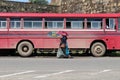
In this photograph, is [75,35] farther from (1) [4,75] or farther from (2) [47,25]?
(1) [4,75]

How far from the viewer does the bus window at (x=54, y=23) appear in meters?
26.4

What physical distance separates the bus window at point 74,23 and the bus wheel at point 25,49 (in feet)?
7.56

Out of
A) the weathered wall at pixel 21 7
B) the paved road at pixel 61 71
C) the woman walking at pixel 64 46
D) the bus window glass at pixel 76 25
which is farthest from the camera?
the weathered wall at pixel 21 7

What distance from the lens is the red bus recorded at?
26.1m

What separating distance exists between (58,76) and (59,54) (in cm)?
882

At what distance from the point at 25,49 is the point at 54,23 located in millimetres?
2129

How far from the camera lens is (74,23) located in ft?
86.7

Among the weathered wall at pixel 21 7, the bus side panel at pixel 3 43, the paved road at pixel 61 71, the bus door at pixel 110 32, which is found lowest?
the paved road at pixel 61 71

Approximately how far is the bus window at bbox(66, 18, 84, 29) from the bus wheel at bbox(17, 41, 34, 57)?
2.30 metres

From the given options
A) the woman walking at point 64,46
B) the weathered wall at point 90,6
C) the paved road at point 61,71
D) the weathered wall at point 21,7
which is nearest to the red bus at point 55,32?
the woman walking at point 64,46

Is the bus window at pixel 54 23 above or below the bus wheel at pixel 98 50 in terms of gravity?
above

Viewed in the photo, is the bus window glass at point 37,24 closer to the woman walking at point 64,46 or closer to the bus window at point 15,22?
the bus window at point 15,22

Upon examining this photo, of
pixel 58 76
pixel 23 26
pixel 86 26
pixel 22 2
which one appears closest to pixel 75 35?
pixel 86 26

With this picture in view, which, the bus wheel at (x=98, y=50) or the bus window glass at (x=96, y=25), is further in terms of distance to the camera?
the bus window glass at (x=96, y=25)
